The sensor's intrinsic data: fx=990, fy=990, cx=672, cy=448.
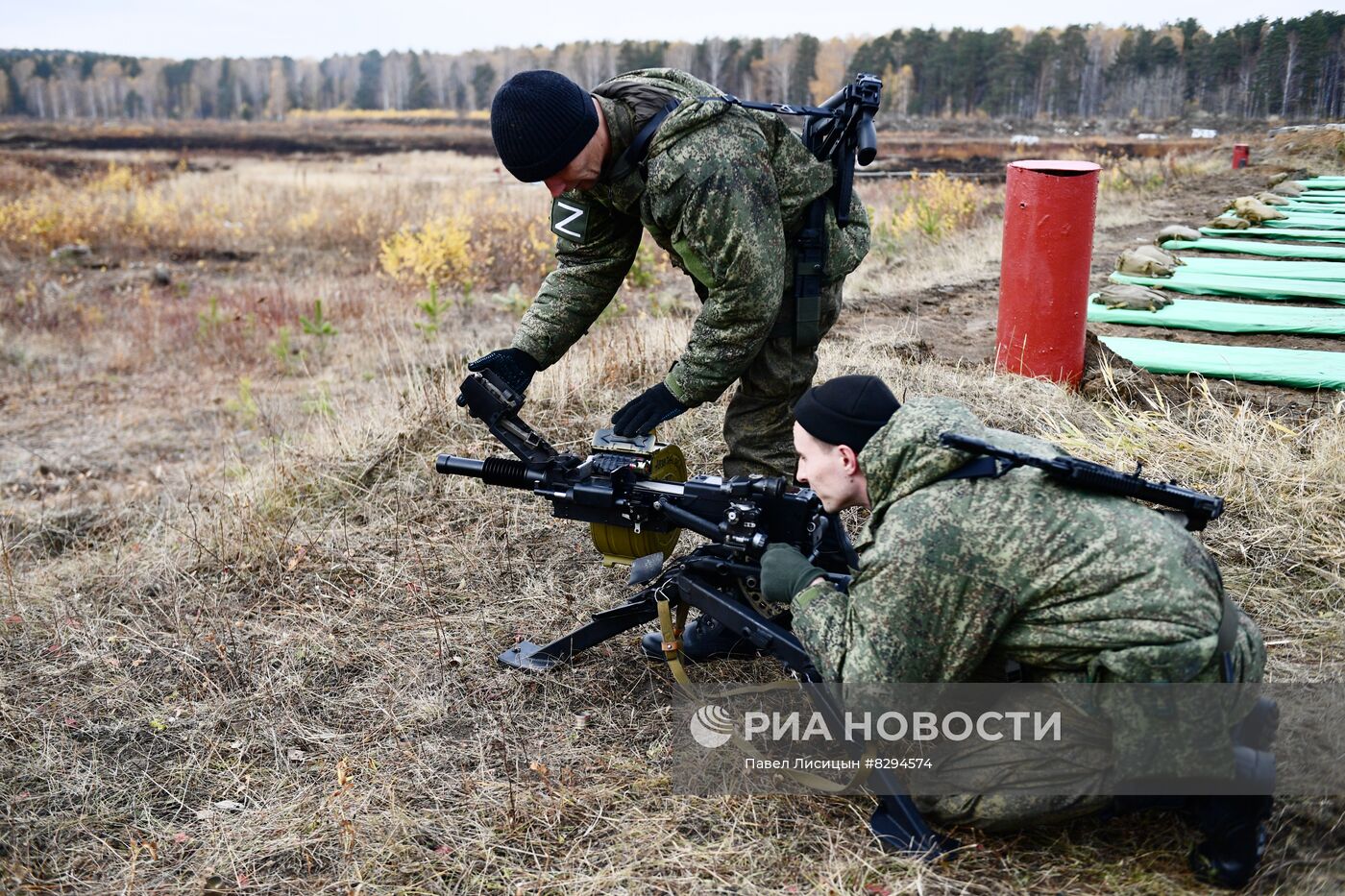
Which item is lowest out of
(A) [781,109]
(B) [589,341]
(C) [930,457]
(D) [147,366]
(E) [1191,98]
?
(D) [147,366]

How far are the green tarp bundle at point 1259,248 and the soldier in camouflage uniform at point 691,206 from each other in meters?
7.18

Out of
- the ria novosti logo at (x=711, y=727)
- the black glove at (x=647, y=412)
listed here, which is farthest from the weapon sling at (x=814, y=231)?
the ria novosti logo at (x=711, y=727)

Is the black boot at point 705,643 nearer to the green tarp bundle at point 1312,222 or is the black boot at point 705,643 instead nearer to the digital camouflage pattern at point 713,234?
the digital camouflage pattern at point 713,234

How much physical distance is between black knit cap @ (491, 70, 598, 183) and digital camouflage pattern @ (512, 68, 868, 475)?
0.63 feet

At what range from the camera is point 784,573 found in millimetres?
2646

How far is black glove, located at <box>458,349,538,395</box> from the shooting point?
355 centimetres

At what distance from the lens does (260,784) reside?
9.87ft

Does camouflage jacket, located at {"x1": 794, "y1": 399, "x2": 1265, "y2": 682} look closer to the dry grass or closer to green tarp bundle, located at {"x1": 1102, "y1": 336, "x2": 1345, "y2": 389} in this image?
the dry grass

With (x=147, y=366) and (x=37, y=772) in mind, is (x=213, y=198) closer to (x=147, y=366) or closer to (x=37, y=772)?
(x=147, y=366)

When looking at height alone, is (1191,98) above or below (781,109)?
above

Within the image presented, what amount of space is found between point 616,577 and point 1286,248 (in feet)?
26.3

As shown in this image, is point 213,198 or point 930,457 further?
point 213,198

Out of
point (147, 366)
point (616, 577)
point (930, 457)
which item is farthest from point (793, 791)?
point (147, 366)

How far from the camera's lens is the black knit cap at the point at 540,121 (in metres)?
3.03
